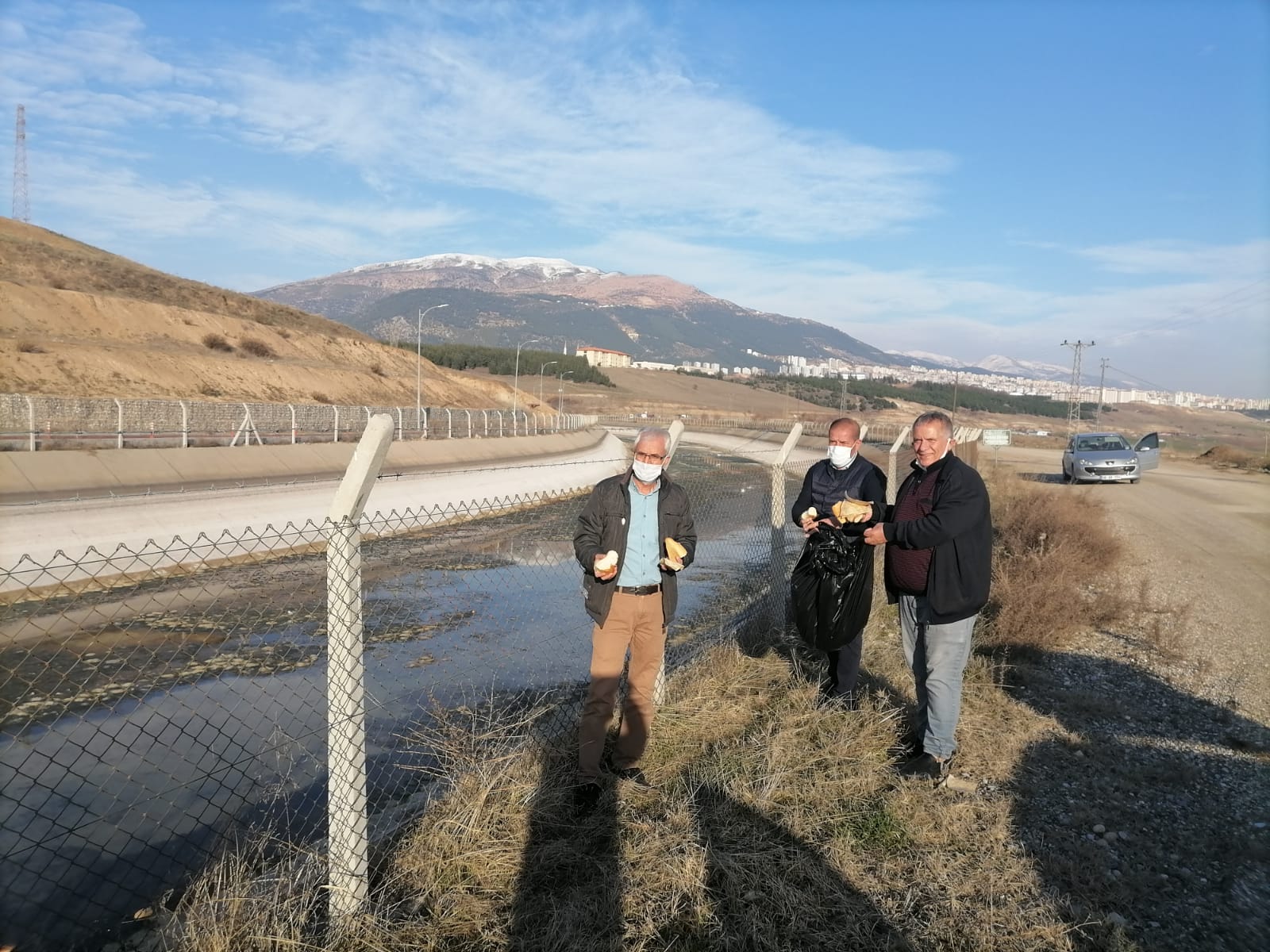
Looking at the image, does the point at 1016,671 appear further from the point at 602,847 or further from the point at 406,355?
the point at 406,355

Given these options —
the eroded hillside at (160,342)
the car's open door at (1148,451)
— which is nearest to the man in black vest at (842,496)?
the car's open door at (1148,451)

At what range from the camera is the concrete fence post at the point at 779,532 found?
23.2 feet

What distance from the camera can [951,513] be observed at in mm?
4602

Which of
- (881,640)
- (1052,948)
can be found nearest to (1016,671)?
(881,640)

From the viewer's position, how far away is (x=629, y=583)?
176 inches

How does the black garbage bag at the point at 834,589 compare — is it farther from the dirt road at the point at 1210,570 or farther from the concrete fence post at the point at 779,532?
the dirt road at the point at 1210,570

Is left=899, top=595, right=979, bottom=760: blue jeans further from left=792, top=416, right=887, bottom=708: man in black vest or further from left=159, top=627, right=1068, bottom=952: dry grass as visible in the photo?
left=792, top=416, right=887, bottom=708: man in black vest

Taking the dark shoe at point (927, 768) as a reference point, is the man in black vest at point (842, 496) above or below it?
above

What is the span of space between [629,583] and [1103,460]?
79.6 feet

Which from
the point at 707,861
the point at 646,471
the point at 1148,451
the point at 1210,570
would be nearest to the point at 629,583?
the point at 646,471

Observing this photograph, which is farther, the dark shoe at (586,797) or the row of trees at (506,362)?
the row of trees at (506,362)

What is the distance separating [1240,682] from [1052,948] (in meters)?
4.62

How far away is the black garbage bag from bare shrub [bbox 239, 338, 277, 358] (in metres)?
55.6

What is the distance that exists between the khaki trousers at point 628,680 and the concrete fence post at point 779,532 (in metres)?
2.56
